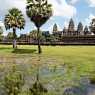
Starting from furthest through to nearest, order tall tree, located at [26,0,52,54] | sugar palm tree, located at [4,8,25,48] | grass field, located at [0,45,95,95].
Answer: sugar palm tree, located at [4,8,25,48] → tall tree, located at [26,0,52,54] → grass field, located at [0,45,95,95]

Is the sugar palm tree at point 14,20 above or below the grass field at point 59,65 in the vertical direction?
above

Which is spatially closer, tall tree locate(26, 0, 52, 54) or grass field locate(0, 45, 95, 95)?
grass field locate(0, 45, 95, 95)

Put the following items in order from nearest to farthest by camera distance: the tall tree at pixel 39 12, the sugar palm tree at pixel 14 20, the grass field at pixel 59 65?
the grass field at pixel 59 65, the tall tree at pixel 39 12, the sugar palm tree at pixel 14 20

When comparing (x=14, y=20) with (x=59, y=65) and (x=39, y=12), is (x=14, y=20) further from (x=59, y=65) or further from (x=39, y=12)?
(x=59, y=65)

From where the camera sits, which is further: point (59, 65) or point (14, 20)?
point (14, 20)

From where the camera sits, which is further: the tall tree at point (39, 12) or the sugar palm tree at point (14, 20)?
the sugar palm tree at point (14, 20)

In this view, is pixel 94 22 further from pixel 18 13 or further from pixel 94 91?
pixel 94 91

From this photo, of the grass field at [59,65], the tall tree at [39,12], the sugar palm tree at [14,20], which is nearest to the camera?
the grass field at [59,65]

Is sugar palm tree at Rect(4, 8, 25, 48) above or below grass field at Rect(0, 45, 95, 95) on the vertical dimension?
above

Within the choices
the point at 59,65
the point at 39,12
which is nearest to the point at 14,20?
the point at 39,12

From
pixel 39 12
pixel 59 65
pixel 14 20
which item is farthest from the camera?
pixel 14 20

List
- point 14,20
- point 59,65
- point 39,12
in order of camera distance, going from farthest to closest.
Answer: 1. point 14,20
2. point 39,12
3. point 59,65

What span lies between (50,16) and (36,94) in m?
63.3

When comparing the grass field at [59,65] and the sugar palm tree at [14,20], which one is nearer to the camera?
the grass field at [59,65]
